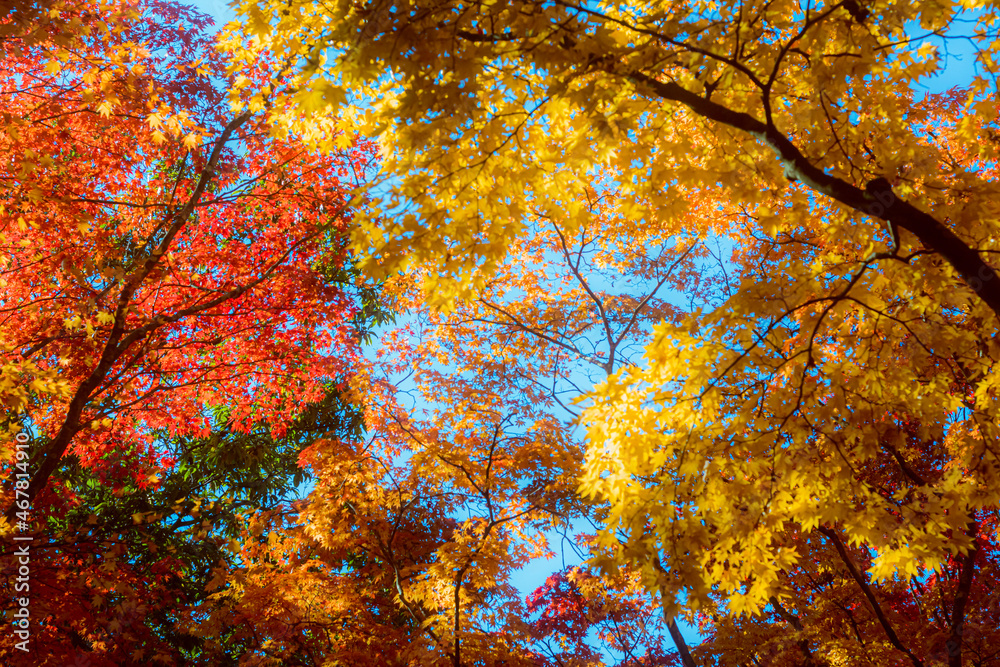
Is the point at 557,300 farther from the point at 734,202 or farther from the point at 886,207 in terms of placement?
the point at 886,207

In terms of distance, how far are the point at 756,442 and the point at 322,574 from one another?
5.89m

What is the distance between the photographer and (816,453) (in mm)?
3584

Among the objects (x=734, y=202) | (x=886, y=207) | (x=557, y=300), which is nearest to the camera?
(x=886, y=207)

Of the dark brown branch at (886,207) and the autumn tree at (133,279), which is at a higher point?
the autumn tree at (133,279)

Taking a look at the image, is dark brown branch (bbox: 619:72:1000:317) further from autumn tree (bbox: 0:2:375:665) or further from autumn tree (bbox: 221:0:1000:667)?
autumn tree (bbox: 0:2:375:665)

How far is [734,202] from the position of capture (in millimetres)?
3607

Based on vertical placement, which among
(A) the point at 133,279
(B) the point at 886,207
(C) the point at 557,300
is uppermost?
(C) the point at 557,300

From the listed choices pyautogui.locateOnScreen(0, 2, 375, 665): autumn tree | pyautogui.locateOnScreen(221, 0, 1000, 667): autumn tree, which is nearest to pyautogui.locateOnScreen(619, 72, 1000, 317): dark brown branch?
pyautogui.locateOnScreen(221, 0, 1000, 667): autumn tree

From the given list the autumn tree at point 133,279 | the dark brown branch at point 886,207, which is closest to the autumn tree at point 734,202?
the dark brown branch at point 886,207

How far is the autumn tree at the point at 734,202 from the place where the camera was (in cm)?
Result: 282

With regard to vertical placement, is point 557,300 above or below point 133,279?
above

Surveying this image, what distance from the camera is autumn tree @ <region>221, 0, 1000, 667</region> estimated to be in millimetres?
2824

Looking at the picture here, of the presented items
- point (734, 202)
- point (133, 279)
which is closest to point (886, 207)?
point (734, 202)

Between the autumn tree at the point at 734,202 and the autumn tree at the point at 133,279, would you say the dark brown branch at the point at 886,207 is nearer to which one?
the autumn tree at the point at 734,202
